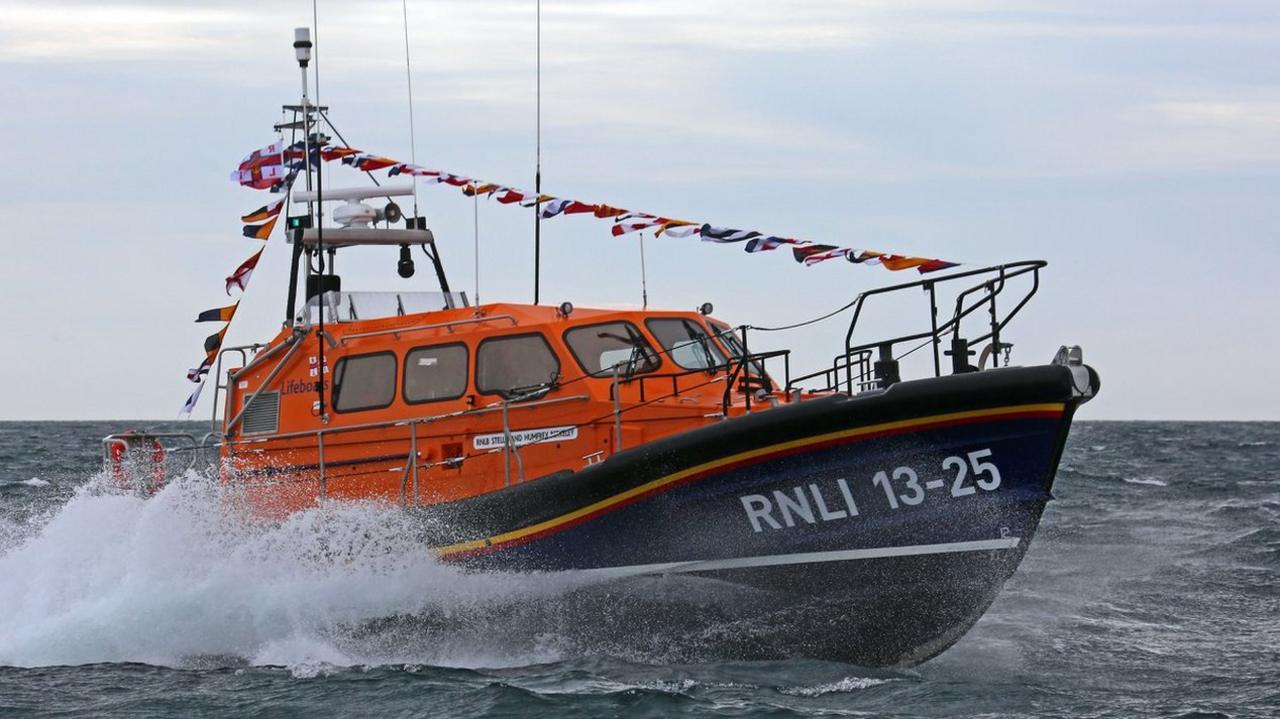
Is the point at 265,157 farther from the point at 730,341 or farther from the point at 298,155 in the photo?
the point at 730,341

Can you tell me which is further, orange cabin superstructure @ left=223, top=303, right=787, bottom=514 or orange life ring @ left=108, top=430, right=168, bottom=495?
orange life ring @ left=108, top=430, right=168, bottom=495

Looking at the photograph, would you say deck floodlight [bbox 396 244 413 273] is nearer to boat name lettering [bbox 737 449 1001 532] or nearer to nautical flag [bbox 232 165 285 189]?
nautical flag [bbox 232 165 285 189]

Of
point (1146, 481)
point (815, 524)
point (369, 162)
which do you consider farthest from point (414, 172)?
point (1146, 481)

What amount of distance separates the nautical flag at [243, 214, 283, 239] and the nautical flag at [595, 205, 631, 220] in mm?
2581

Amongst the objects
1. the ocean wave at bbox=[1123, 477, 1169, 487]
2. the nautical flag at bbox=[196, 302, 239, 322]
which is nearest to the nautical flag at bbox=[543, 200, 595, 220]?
the nautical flag at bbox=[196, 302, 239, 322]

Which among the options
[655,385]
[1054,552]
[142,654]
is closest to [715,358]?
[655,385]

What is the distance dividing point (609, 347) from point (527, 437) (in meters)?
0.84

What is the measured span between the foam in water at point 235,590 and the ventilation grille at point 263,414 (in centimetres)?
57

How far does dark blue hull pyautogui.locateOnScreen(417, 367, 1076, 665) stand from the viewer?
8.31 meters

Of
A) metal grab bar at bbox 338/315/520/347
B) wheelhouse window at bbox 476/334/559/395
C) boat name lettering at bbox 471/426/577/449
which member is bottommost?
boat name lettering at bbox 471/426/577/449

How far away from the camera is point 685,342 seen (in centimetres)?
1027

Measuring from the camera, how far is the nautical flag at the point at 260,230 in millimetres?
11812

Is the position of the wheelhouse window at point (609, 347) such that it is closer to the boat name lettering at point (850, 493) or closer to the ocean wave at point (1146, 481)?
the boat name lettering at point (850, 493)

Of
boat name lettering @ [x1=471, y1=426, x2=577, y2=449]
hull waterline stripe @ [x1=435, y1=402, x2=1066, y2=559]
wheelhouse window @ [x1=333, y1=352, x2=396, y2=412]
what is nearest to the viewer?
hull waterline stripe @ [x1=435, y1=402, x2=1066, y2=559]
